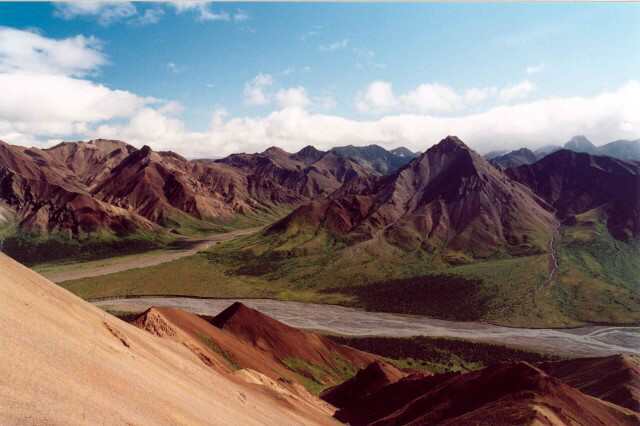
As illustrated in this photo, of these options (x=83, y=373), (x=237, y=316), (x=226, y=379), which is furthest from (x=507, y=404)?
(x=237, y=316)

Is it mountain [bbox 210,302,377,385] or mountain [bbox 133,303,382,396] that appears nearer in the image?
mountain [bbox 133,303,382,396]

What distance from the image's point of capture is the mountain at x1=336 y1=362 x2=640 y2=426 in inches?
1454

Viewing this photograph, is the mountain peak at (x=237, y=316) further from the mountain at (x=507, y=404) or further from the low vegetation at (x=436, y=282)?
the low vegetation at (x=436, y=282)

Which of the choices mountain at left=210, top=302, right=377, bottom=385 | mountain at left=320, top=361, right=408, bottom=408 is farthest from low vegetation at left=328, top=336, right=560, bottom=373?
mountain at left=320, top=361, right=408, bottom=408

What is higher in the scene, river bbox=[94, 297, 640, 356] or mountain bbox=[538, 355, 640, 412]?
mountain bbox=[538, 355, 640, 412]

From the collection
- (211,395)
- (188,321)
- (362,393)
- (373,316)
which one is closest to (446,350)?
(373,316)

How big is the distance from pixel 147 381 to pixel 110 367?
235 cm

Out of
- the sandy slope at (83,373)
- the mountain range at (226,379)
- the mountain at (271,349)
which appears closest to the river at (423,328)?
the mountain at (271,349)

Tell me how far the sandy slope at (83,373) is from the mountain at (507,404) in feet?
58.9

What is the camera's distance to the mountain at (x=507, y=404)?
3694 centimetres

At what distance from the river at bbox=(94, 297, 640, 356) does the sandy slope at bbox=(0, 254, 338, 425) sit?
86.3 m

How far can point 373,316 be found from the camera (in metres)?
131

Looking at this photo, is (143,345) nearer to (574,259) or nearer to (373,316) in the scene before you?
(373,316)

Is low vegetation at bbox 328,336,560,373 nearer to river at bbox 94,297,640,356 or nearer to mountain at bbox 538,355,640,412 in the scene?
river at bbox 94,297,640,356
